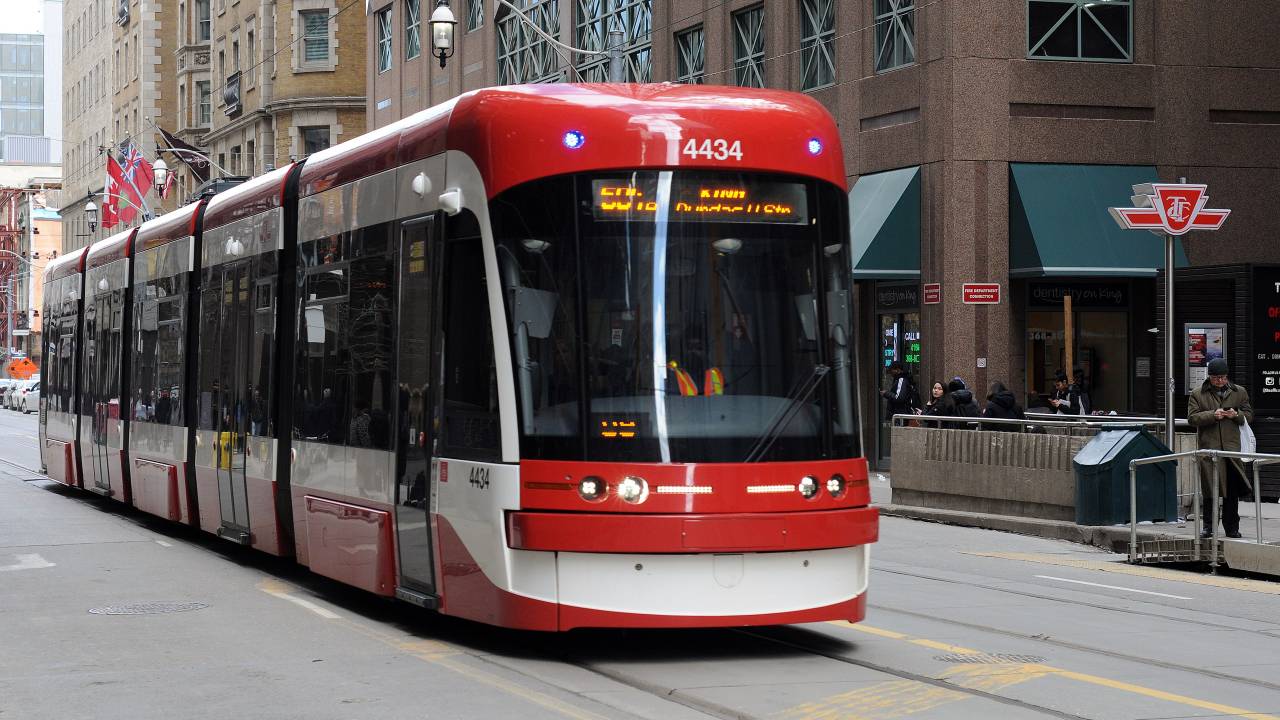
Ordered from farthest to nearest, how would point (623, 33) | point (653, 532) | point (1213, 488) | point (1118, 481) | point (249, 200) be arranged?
point (623, 33), point (1118, 481), point (1213, 488), point (249, 200), point (653, 532)

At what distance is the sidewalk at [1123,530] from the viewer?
602 inches

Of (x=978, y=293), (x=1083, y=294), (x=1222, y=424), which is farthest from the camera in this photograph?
(x=1083, y=294)

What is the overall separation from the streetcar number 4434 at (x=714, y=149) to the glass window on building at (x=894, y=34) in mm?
19710

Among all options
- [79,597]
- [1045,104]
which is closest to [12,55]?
[1045,104]

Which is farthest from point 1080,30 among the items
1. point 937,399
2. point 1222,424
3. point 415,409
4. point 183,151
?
point 183,151

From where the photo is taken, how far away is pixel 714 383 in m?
9.22

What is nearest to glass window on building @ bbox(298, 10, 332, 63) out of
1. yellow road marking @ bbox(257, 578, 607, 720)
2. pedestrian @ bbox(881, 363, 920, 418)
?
pedestrian @ bbox(881, 363, 920, 418)

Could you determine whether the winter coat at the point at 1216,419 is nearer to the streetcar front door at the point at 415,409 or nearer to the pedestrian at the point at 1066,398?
the pedestrian at the point at 1066,398

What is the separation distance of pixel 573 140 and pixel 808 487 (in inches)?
87.4

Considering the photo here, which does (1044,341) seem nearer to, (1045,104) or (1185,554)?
(1045,104)

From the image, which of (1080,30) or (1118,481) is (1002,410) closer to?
(1118,481)

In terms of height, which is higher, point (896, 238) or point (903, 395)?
point (896, 238)

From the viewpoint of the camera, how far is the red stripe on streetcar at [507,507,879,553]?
8992mm

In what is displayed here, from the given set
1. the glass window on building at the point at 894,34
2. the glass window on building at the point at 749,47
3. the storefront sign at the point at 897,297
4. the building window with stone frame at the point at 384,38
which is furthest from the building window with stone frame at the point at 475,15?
the storefront sign at the point at 897,297
